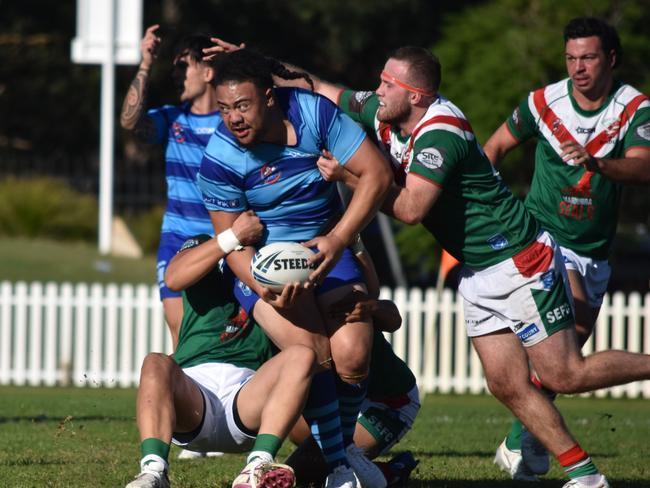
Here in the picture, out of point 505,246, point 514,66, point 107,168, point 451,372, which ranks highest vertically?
point 505,246

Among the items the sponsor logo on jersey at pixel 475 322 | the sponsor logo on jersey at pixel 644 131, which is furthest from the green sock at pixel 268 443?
the sponsor logo on jersey at pixel 644 131

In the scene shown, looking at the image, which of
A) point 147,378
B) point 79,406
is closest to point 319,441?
point 147,378

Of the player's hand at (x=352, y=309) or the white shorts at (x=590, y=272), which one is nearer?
the player's hand at (x=352, y=309)

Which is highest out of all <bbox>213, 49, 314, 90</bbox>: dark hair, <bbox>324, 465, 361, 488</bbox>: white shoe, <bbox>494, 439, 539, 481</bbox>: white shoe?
<bbox>213, 49, 314, 90</bbox>: dark hair

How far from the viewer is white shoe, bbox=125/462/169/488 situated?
4.81 metres

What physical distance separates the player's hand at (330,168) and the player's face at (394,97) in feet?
1.77

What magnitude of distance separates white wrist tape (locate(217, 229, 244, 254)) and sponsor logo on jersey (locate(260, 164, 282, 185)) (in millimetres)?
289

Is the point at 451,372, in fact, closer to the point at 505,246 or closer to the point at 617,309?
the point at 617,309

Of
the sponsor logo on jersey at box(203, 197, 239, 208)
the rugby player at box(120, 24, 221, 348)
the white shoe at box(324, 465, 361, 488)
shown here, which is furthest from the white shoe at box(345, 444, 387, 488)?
the rugby player at box(120, 24, 221, 348)

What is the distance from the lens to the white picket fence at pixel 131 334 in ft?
47.4

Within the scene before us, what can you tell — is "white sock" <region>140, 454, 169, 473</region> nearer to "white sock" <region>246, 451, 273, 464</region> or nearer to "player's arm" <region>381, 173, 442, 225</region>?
"white sock" <region>246, 451, 273, 464</region>

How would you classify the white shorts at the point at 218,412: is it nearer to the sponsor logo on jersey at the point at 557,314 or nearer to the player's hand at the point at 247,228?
the player's hand at the point at 247,228

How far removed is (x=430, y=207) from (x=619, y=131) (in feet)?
5.88

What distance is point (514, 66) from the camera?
16.8 m
